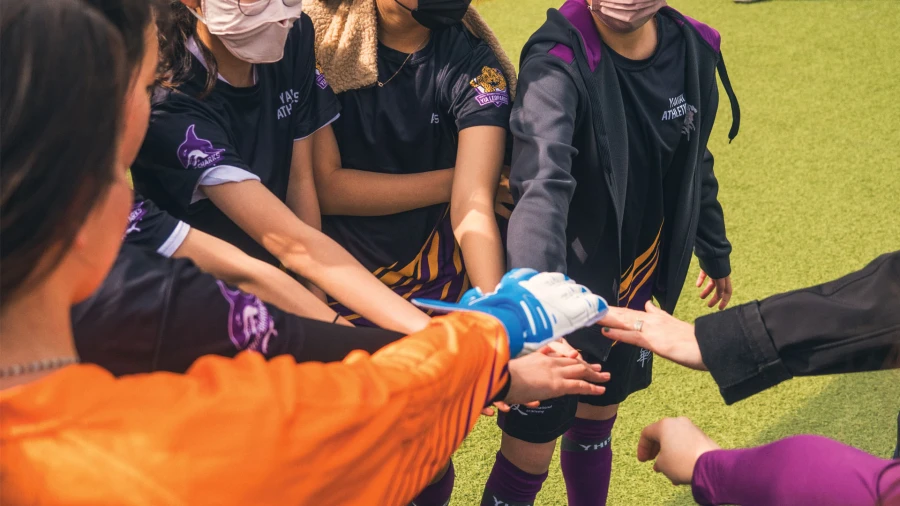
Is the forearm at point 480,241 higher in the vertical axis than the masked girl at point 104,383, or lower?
lower

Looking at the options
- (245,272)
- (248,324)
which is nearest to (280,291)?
(245,272)

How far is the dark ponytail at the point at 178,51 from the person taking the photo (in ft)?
5.27

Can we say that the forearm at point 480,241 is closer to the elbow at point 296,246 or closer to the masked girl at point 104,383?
the elbow at point 296,246

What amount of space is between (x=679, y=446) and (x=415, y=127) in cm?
87

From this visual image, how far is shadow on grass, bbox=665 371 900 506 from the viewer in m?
2.51

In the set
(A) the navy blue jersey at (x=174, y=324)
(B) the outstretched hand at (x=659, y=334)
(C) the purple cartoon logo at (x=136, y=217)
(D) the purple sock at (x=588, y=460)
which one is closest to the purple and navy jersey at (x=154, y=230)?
(C) the purple cartoon logo at (x=136, y=217)

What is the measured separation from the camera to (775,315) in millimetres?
1372

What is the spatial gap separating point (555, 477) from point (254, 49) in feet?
4.82

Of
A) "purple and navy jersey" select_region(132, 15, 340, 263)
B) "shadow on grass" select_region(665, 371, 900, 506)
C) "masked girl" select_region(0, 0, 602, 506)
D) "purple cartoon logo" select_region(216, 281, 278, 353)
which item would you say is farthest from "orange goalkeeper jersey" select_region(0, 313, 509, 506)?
"shadow on grass" select_region(665, 371, 900, 506)

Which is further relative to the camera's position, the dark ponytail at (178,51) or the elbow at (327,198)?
the elbow at (327,198)

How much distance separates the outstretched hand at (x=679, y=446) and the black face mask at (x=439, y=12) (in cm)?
93

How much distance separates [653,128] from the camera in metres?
1.80

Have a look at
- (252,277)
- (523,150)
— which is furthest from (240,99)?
(523,150)

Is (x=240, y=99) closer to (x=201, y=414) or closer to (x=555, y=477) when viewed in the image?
(x=201, y=414)
